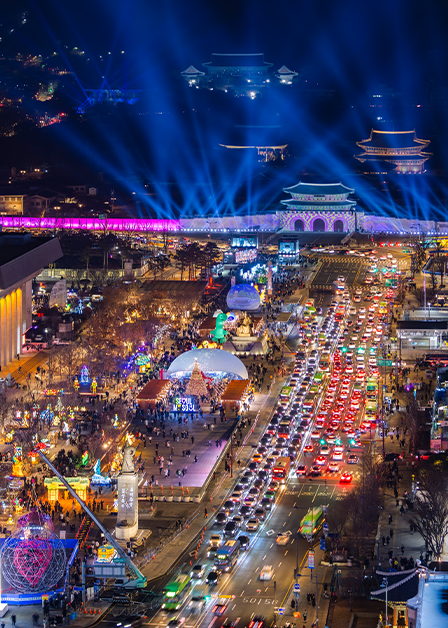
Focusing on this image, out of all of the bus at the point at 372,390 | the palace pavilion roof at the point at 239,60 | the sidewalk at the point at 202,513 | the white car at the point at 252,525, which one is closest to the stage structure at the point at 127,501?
the sidewalk at the point at 202,513

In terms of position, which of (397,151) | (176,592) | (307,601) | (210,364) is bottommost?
(307,601)

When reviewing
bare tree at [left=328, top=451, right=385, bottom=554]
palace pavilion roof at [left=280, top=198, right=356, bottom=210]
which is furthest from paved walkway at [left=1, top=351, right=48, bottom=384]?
palace pavilion roof at [left=280, top=198, right=356, bottom=210]

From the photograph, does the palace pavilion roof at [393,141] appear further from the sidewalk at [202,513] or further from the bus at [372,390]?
the sidewalk at [202,513]

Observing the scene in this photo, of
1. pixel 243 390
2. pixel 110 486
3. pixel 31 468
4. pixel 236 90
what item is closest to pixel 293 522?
pixel 110 486

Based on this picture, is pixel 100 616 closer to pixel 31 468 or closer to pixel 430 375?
pixel 31 468

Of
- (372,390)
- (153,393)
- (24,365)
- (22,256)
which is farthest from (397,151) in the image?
(153,393)

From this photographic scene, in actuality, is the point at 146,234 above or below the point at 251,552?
above

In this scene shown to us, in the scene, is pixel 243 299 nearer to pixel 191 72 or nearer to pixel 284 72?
pixel 191 72
